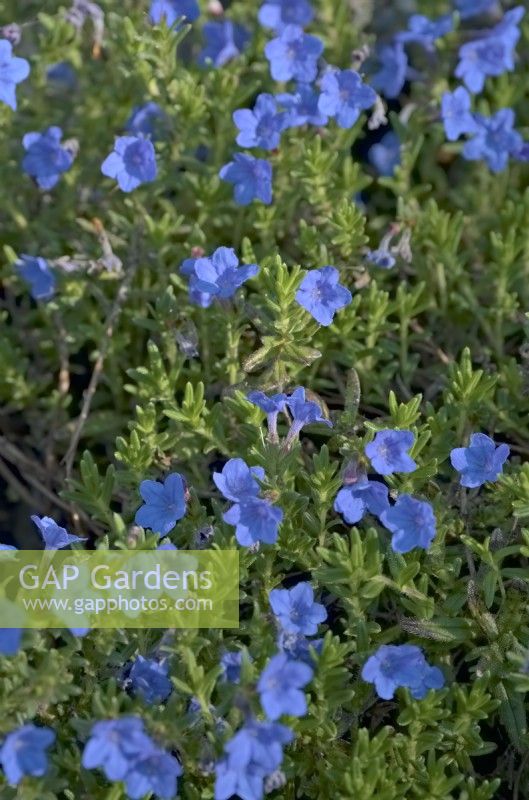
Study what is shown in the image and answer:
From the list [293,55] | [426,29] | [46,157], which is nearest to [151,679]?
[46,157]

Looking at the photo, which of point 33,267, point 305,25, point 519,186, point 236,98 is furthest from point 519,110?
point 33,267

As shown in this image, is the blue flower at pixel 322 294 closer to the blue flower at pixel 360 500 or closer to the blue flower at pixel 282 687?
the blue flower at pixel 360 500

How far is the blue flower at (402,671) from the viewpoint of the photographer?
2393 mm

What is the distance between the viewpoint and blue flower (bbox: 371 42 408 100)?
12.4ft

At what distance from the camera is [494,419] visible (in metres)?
3.08

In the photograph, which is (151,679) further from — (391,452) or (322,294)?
(322,294)

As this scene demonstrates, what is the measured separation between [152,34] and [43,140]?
51 centimetres

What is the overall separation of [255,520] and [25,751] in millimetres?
740

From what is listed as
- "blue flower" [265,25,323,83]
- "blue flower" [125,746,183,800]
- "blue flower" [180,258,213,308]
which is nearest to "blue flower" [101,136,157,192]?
"blue flower" [180,258,213,308]

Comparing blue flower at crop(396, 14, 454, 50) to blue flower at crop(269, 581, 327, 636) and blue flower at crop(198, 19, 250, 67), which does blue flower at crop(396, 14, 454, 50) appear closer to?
blue flower at crop(198, 19, 250, 67)

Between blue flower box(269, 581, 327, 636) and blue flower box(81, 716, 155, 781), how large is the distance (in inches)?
17.1

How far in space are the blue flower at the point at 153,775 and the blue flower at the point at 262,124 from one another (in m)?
1.89

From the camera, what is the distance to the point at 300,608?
242cm

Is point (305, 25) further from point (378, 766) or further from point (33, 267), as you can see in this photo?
point (378, 766)
